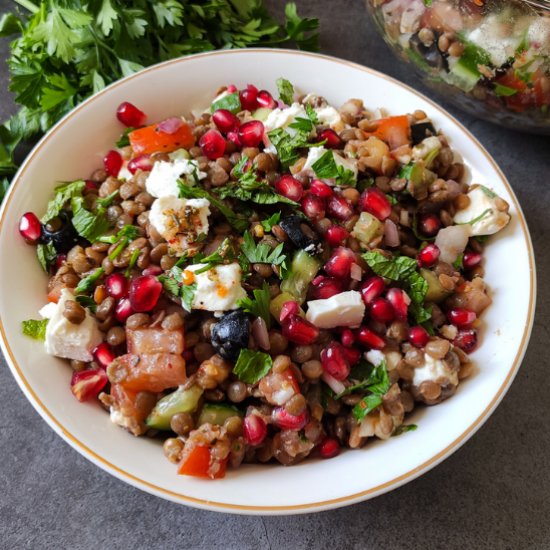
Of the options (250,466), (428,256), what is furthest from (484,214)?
(250,466)

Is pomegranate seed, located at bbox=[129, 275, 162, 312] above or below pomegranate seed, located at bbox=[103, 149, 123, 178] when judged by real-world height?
below

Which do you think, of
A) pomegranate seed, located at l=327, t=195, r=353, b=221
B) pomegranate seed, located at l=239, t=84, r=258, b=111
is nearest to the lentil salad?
pomegranate seed, located at l=327, t=195, r=353, b=221

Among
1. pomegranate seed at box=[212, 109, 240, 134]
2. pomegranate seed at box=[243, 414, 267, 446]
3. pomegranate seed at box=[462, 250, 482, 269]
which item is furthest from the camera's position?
pomegranate seed at box=[212, 109, 240, 134]

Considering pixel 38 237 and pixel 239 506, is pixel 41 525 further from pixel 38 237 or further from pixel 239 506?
pixel 38 237

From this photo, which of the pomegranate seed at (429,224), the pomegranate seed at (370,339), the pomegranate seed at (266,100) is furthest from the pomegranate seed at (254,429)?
the pomegranate seed at (266,100)

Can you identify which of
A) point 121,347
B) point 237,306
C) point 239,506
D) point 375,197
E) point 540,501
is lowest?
point 540,501

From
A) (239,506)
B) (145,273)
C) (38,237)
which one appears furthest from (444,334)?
(38,237)

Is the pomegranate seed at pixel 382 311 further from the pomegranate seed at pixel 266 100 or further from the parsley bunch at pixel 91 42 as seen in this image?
the parsley bunch at pixel 91 42

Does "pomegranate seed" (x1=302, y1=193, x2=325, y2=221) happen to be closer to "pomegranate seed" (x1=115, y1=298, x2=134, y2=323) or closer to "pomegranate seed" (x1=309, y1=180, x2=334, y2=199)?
"pomegranate seed" (x1=309, y1=180, x2=334, y2=199)
